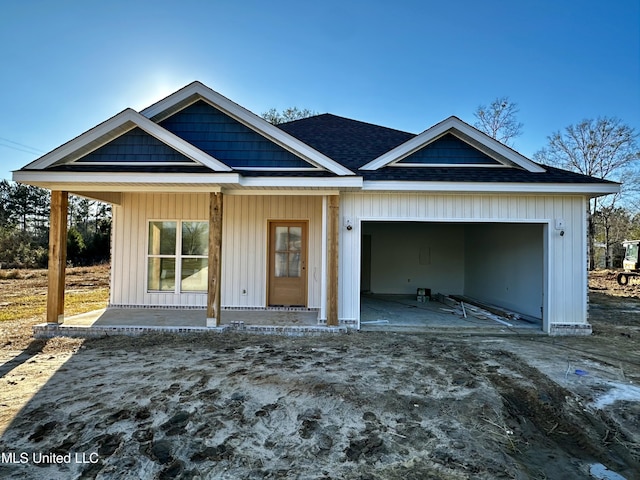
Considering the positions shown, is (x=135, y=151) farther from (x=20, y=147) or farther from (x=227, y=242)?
(x=20, y=147)

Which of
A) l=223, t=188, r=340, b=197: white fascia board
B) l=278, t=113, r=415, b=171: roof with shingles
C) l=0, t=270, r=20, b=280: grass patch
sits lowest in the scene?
l=0, t=270, r=20, b=280: grass patch

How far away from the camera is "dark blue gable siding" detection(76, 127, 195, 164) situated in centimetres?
638

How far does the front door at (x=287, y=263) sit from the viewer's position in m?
8.56

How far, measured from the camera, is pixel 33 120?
20.3 metres

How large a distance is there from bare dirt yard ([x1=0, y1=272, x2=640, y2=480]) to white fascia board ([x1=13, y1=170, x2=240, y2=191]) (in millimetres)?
2801

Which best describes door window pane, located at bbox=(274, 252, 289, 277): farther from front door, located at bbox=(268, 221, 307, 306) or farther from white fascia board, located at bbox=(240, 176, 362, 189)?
white fascia board, located at bbox=(240, 176, 362, 189)

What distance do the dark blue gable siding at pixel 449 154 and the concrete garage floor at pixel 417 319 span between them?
3506mm

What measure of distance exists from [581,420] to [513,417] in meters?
0.66

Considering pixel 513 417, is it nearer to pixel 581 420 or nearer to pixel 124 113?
pixel 581 420

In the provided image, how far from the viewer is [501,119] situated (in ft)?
83.3

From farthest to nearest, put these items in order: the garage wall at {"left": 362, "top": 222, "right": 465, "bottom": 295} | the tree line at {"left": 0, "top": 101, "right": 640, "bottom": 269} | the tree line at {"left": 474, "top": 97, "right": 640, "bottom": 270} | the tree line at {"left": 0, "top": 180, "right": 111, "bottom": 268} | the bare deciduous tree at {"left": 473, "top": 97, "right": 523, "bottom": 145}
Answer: the bare deciduous tree at {"left": 473, "top": 97, "right": 523, "bottom": 145} → the tree line at {"left": 474, "top": 97, "right": 640, "bottom": 270} → the tree line at {"left": 0, "top": 101, "right": 640, "bottom": 269} → the tree line at {"left": 0, "top": 180, "right": 111, "bottom": 268} → the garage wall at {"left": 362, "top": 222, "right": 465, "bottom": 295}

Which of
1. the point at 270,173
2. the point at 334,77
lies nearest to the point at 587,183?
the point at 270,173

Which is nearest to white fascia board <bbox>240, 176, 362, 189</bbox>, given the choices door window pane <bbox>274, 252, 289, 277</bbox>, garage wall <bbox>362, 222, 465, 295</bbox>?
door window pane <bbox>274, 252, 289, 277</bbox>

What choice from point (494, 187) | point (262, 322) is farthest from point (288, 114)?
point (262, 322)
